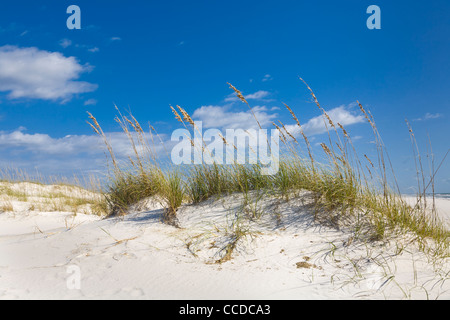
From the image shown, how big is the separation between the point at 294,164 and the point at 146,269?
7.50 feet

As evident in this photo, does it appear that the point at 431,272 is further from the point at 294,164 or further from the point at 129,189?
the point at 129,189

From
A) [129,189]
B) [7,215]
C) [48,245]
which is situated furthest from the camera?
[7,215]

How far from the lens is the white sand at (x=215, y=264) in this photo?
2.73m

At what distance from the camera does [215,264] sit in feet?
10.4

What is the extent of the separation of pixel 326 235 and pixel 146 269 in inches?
73.5

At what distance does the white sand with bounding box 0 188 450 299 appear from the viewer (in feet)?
8.95

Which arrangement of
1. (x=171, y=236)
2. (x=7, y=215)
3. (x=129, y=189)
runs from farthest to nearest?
(x=7, y=215) < (x=129, y=189) < (x=171, y=236)

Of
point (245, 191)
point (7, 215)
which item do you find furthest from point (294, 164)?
point (7, 215)

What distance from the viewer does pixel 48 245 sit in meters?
4.07
